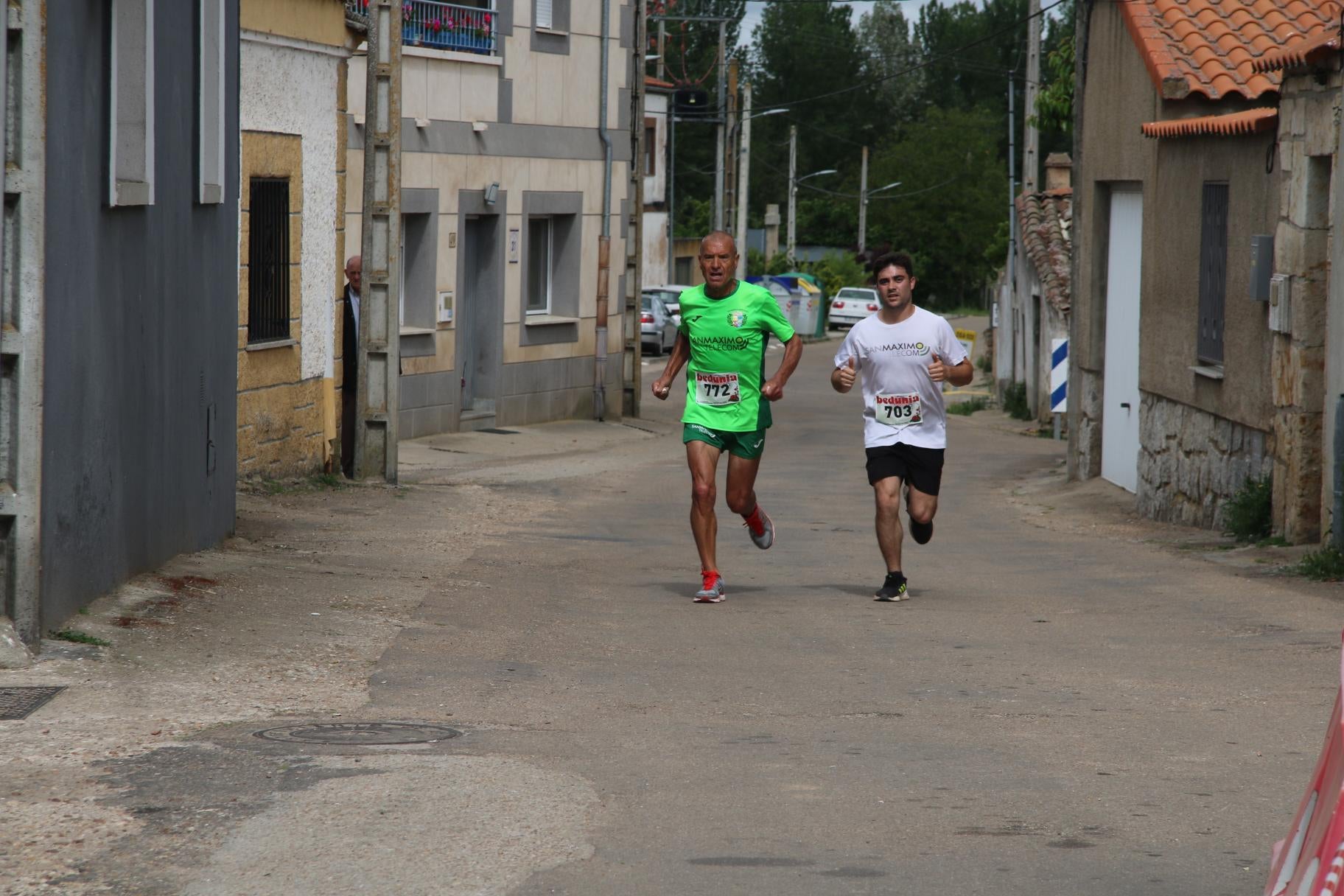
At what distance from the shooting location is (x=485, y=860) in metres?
4.65

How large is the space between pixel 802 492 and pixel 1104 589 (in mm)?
7434

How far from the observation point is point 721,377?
9625mm

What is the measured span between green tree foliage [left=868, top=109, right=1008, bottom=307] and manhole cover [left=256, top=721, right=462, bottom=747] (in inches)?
3609

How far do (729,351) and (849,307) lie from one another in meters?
57.7

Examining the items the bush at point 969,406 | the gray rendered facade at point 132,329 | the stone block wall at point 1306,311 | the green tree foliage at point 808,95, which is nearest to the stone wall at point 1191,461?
the stone block wall at point 1306,311

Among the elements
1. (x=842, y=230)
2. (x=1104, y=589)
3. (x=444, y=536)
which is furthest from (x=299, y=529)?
(x=842, y=230)

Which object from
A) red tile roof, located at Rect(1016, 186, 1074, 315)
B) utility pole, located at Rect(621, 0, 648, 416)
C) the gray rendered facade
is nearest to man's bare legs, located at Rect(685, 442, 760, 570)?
the gray rendered facade

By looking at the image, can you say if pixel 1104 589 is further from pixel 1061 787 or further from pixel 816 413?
pixel 816 413

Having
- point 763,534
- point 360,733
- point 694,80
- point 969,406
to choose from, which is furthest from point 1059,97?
point 694,80

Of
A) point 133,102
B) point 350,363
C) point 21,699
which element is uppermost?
point 133,102

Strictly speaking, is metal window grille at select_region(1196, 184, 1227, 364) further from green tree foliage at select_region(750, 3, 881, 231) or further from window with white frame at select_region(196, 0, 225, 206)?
green tree foliage at select_region(750, 3, 881, 231)

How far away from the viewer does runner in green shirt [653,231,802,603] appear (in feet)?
31.3

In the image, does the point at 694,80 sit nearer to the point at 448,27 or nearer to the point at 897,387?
the point at 448,27

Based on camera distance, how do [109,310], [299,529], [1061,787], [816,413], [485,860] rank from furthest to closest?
[816,413] → [299,529] → [109,310] → [1061,787] → [485,860]
